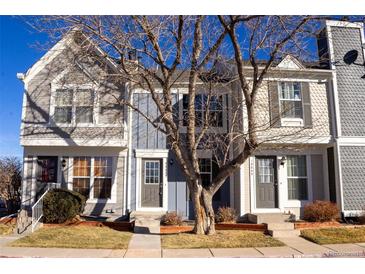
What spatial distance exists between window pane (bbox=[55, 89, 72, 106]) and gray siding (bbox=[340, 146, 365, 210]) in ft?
33.6

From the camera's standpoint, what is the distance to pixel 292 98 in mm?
12930

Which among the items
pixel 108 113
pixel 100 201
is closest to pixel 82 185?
pixel 100 201

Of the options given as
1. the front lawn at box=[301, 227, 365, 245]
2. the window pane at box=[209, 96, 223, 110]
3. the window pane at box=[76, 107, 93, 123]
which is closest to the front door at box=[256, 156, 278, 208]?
the front lawn at box=[301, 227, 365, 245]

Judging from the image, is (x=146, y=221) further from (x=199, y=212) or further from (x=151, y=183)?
(x=199, y=212)

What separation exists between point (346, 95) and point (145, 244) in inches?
369

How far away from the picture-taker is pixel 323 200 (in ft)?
42.3

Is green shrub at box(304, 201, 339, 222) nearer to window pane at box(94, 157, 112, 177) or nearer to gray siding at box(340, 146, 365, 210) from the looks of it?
gray siding at box(340, 146, 365, 210)

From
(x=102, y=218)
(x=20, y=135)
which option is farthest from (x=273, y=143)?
(x=20, y=135)

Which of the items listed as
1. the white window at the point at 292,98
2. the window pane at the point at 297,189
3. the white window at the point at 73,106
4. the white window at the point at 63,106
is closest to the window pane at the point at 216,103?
the white window at the point at 292,98

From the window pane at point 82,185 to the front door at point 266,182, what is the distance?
6.37m

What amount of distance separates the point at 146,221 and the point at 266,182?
4.74m

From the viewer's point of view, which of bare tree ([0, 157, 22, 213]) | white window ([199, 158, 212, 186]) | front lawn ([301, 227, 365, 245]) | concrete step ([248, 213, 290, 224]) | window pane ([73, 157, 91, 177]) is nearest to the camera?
front lawn ([301, 227, 365, 245])

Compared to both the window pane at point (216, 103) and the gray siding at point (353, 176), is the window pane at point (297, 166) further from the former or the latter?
the window pane at point (216, 103)

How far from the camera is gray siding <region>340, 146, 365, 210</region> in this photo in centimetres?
1241
